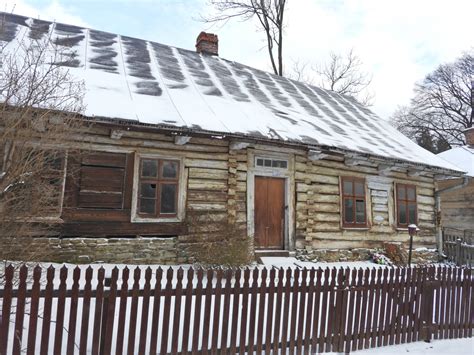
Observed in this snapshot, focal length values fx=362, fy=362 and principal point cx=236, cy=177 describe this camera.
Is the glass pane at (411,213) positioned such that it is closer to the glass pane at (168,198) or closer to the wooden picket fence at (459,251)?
the wooden picket fence at (459,251)

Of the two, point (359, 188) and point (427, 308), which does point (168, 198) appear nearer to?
point (427, 308)

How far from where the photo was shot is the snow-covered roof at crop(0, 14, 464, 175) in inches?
340

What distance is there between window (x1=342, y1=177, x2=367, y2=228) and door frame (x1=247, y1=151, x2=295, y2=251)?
204cm

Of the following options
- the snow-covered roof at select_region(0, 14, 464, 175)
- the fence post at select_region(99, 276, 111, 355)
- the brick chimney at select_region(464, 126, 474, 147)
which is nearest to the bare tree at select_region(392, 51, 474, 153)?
the brick chimney at select_region(464, 126, 474, 147)

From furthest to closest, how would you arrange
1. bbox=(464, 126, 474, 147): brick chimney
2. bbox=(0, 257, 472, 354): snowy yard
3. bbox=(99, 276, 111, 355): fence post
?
bbox=(464, 126, 474, 147): brick chimney, bbox=(0, 257, 472, 354): snowy yard, bbox=(99, 276, 111, 355): fence post

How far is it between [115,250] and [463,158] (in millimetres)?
22578

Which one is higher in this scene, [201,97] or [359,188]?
[201,97]

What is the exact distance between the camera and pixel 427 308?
5.84 meters

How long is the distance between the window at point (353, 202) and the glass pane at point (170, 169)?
553 centimetres

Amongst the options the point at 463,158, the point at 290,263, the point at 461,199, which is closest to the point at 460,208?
the point at 461,199

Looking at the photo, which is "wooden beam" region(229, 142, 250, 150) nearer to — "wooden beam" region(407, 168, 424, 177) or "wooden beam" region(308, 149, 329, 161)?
"wooden beam" region(308, 149, 329, 161)

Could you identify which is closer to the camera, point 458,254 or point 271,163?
point 271,163

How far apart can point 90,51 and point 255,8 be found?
16968mm

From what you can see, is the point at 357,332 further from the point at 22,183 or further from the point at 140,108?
the point at 140,108
